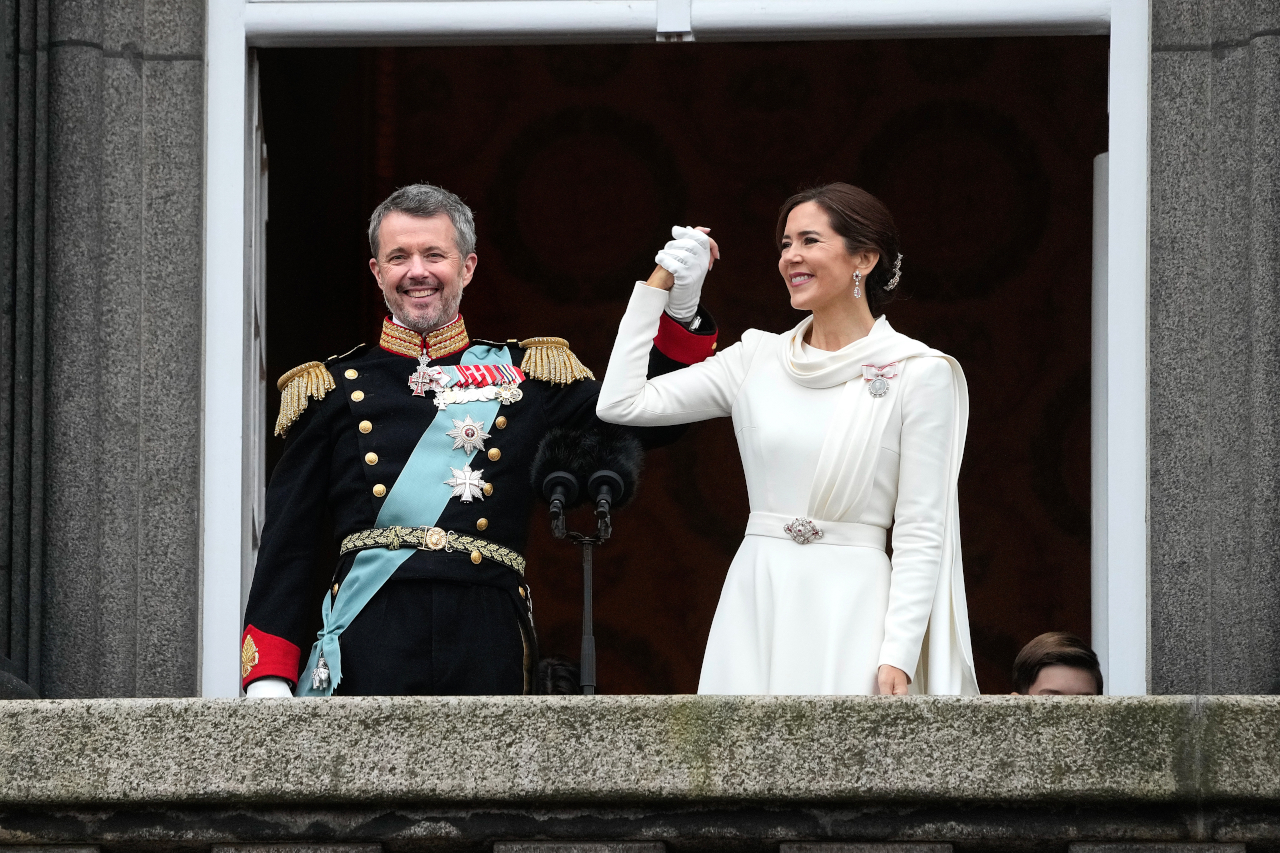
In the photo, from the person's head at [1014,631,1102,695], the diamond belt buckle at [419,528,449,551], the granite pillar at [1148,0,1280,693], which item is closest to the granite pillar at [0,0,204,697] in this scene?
the diamond belt buckle at [419,528,449,551]

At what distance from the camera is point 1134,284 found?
17.2ft

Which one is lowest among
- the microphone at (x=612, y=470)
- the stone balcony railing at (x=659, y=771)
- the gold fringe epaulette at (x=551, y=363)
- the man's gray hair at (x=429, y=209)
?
the stone balcony railing at (x=659, y=771)

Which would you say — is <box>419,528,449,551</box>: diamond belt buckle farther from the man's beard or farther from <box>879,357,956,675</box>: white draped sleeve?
<box>879,357,956,675</box>: white draped sleeve

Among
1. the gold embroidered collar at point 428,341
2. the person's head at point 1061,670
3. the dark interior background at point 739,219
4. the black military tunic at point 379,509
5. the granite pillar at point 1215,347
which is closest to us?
the black military tunic at point 379,509

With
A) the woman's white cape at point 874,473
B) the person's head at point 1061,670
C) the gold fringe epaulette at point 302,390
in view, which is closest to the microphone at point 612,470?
the woman's white cape at point 874,473

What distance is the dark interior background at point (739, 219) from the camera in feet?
29.3

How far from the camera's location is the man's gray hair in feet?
15.2

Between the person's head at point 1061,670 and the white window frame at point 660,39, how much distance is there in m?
0.21

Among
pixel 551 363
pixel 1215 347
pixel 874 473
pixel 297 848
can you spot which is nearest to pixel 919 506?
pixel 874 473

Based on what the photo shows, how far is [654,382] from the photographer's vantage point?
183 inches

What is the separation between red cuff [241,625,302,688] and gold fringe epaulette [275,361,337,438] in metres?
0.46

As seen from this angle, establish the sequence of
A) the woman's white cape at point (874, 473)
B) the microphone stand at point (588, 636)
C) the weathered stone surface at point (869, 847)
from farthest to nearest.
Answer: the woman's white cape at point (874, 473), the microphone stand at point (588, 636), the weathered stone surface at point (869, 847)

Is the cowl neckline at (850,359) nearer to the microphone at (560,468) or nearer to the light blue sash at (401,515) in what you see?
the microphone at (560,468)

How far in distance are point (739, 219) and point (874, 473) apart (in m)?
4.88
